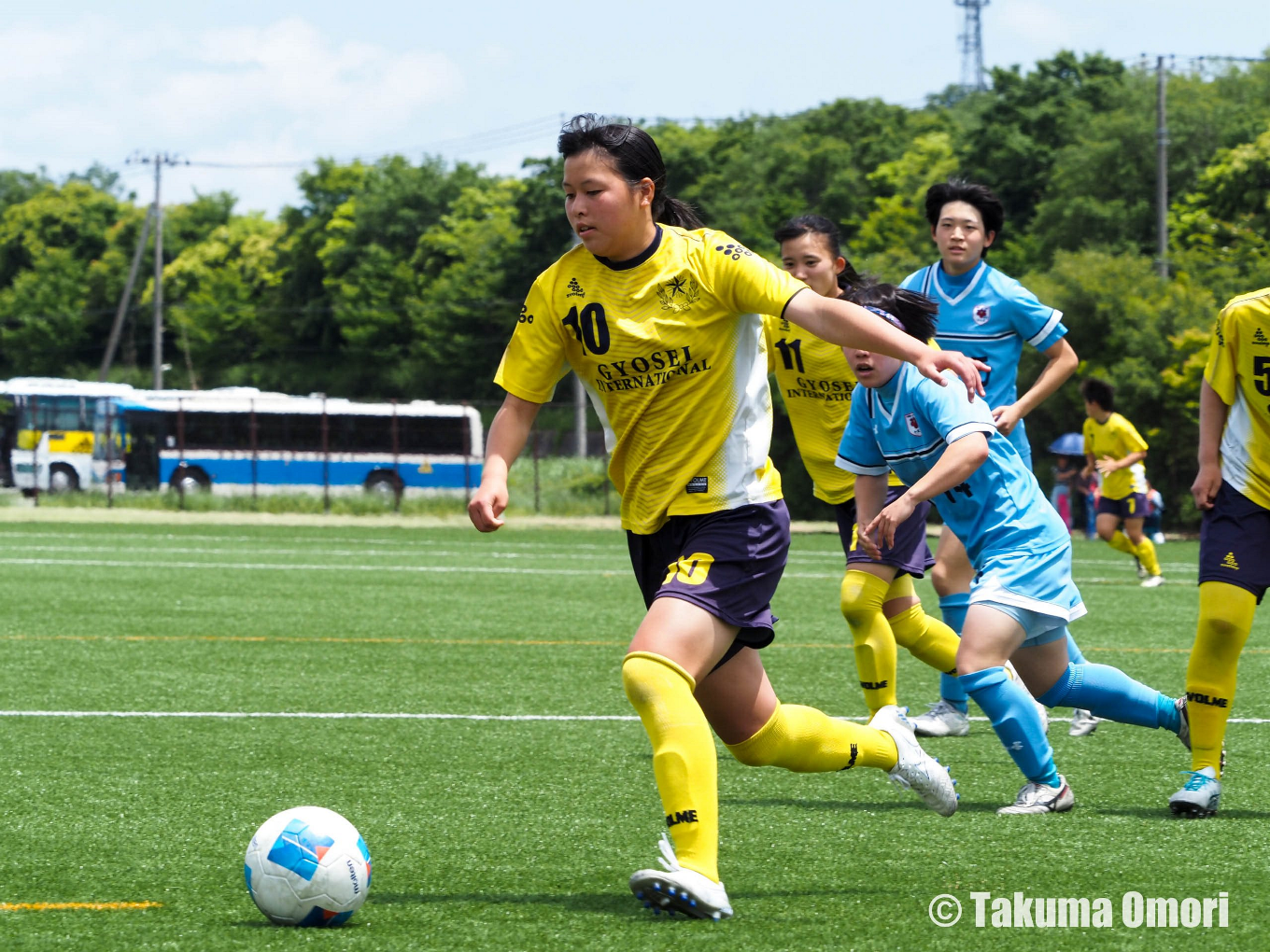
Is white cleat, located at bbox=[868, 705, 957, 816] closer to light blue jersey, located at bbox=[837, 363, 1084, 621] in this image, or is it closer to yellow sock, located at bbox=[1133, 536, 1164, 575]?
light blue jersey, located at bbox=[837, 363, 1084, 621]

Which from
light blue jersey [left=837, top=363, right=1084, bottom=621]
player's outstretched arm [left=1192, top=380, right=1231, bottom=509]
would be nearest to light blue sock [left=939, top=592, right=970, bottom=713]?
light blue jersey [left=837, top=363, right=1084, bottom=621]

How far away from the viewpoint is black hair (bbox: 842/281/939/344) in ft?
17.4

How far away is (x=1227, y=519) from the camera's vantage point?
5.17 meters

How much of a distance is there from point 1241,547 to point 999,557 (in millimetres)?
784

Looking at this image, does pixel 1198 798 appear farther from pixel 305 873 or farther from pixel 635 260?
pixel 305 873

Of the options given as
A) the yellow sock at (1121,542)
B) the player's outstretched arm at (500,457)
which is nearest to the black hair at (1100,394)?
Result: the yellow sock at (1121,542)

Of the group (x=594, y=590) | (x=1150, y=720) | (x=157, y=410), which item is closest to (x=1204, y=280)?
(x=594, y=590)

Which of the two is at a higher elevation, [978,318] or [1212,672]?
[978,318]

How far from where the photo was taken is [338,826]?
3906 millimetres

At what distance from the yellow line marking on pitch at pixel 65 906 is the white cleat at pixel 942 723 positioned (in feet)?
12.6

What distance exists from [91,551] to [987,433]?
54.3 ft

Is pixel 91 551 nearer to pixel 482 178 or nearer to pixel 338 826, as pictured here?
pixel 338 826

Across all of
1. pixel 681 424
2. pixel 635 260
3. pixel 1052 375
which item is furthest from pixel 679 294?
pixel 1052 375

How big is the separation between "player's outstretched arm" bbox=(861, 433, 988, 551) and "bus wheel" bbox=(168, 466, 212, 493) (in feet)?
114
